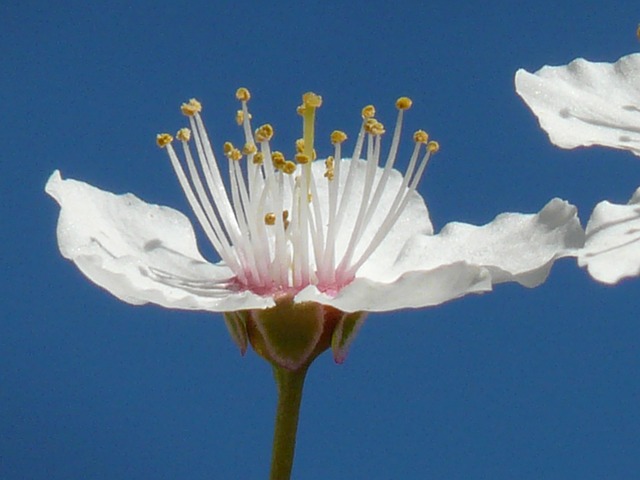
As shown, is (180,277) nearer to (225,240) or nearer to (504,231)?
(225,240)

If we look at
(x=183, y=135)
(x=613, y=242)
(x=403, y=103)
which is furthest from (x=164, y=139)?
(x=613, y=242)

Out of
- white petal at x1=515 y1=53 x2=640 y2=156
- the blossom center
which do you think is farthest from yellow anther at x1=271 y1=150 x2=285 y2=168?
white petal at x1=515 y1=53 x2=640 y2=156

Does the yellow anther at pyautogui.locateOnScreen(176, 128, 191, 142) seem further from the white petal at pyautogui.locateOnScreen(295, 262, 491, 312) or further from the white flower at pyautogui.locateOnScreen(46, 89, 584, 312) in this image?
the white petal at pyautogui.locateOnScreen(295, 262, 491, 312)

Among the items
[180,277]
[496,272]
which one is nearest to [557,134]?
[496,272]

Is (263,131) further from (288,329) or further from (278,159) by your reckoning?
(288,329)

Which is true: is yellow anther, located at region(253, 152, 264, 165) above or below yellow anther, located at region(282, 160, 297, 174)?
above

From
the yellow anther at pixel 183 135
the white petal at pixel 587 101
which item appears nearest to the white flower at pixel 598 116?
the white petal at pixel 587 101
